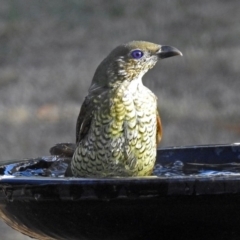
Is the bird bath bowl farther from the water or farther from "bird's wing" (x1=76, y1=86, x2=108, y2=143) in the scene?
"bird's wing" (x1=76, y1=86, x2=108, y2=143)

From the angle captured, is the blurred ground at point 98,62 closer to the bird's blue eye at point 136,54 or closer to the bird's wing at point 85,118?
the bird's wing at point 85,118

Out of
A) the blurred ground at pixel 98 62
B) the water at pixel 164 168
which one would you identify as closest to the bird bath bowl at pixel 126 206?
the water at pixel 164 168

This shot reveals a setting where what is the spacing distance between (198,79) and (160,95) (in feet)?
4.13

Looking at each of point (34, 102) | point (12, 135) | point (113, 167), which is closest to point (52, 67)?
point (34, 102)

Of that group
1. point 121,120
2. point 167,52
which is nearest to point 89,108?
point 121,120

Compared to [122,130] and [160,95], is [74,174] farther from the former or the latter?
[160,95]

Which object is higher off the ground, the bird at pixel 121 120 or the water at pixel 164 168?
the bird at pixel 121 120

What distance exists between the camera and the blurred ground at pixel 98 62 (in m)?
12.3

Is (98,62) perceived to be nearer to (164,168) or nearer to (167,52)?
(164,168)

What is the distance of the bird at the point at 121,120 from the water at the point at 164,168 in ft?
0.30

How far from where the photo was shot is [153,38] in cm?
1580

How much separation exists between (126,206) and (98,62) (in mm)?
11512

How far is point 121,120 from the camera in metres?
4.71

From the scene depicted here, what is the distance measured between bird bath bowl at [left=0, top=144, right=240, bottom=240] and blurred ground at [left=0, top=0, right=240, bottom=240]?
5.99m
